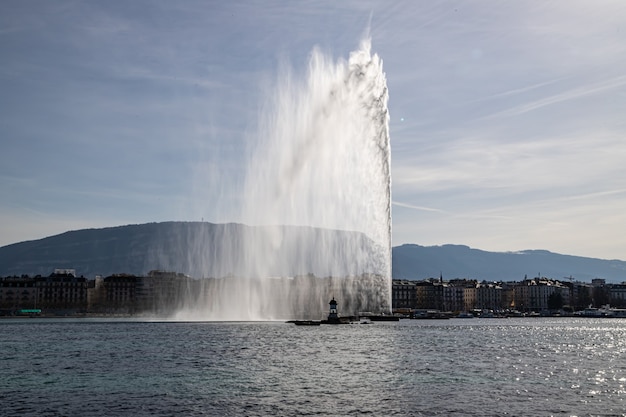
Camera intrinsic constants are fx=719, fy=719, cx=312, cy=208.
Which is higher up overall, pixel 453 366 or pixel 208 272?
pixel 208 272

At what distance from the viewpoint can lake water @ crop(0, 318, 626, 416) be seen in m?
31.8

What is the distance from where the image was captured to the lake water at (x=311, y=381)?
3180cm

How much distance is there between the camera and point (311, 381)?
40.9 m

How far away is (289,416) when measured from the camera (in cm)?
2958

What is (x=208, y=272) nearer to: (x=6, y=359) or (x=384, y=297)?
(x=384, y=297)

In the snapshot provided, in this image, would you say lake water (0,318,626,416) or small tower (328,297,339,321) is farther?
small tower (328,297,339,321)

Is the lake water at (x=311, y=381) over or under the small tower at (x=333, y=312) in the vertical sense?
under

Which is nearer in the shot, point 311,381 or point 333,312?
point 311,381

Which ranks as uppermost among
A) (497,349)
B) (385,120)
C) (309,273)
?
(385,120)

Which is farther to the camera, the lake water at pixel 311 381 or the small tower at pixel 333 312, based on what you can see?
the small tower at pixel 333 312

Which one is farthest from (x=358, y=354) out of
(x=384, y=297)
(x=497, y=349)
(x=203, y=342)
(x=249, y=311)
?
(x=249, y=311)

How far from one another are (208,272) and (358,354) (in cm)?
9694

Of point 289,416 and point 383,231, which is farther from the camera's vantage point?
point 383,231

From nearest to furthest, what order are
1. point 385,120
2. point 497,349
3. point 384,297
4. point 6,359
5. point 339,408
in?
1. point 339,408
2. point 6,359
3. point 497,349
4. point 385,120
5. point 384,297
